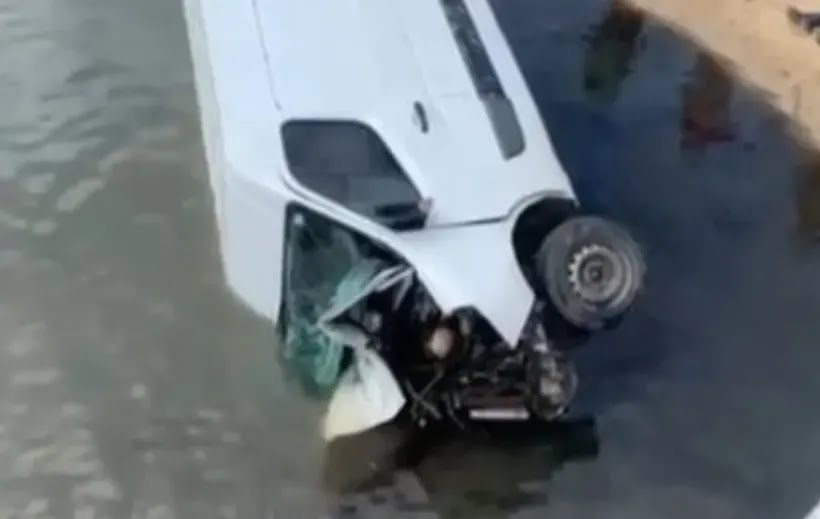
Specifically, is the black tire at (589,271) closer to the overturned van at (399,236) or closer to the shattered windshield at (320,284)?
the overturned van at (399,236)

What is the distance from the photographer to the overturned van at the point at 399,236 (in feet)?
23.8

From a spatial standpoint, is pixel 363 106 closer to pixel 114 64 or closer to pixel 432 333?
pixel 432 333

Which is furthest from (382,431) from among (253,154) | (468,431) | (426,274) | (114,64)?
(114,64)

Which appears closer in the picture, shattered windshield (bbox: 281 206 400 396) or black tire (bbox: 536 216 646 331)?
shattered windshield (bbox: 281 206 400 396)

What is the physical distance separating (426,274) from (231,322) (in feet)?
4.66

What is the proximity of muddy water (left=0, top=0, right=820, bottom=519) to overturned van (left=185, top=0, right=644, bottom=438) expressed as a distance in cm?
34

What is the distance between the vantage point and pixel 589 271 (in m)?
7.43

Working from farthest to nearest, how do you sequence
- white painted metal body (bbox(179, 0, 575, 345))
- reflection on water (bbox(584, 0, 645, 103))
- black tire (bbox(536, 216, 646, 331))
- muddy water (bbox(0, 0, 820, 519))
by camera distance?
reflection on water (bbox(584, 0, 645, 103)) < muddy water (bbox(0, 0, 820, 519)) < black tire (bbox(536, 216, 646, 331)) < white painted metal body (bbox(179, 0, 575, 345))

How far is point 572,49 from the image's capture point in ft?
33.2

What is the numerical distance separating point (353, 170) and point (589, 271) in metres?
1.13

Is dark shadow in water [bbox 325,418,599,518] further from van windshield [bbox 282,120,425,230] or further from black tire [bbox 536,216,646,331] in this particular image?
van windshield [bbox 282,120,425,230]

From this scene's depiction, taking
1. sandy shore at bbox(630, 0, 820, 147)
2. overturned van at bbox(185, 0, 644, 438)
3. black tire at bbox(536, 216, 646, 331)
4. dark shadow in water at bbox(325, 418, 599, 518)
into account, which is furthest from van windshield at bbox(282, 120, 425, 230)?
sandy shore at bbox(630, 0, 820, 147)

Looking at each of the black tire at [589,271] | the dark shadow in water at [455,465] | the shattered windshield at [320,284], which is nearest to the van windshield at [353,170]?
the shattered windshield at [320,284]

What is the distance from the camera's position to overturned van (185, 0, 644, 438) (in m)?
7.25
